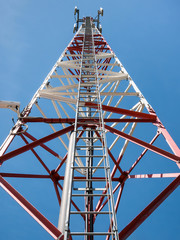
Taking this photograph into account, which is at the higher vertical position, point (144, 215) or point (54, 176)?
point (54, 176)

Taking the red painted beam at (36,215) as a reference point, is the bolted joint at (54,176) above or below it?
above

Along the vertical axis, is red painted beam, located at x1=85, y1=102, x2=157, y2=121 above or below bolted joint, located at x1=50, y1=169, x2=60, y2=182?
above

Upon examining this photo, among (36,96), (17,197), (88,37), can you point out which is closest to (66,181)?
(17,197)

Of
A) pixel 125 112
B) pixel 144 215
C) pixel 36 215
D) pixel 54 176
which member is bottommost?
pixel 36 215

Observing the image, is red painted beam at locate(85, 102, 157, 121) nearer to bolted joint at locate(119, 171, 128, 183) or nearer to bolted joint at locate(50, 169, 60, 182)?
bolted joint at locate(119, 171, 128, 183)

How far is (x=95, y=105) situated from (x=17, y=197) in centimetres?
423

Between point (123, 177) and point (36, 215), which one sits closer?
point (36, 215)

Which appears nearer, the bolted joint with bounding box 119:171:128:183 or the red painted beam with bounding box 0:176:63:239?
the red painted beam with bounding box 0:176:63:239

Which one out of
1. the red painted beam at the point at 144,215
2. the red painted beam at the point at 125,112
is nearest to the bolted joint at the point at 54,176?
the red painted beam at the point at 125,112

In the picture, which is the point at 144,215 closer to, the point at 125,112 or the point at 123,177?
the point at 125,112

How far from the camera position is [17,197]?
4.28 metres

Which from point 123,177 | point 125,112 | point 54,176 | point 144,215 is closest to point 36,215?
point 144,215

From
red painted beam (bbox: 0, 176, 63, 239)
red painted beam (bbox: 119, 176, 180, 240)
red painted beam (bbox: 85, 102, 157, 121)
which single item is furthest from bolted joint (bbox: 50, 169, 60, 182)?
red painted beam (bbox: 119, 176, 180, 240)

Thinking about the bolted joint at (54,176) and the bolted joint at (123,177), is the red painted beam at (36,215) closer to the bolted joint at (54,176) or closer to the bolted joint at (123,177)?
the bolted joint at (54,176)
